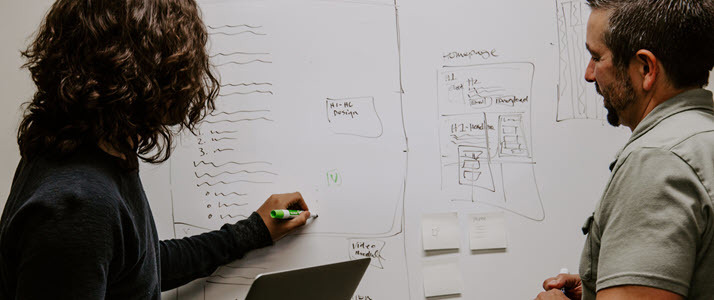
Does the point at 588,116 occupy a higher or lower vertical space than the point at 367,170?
higher

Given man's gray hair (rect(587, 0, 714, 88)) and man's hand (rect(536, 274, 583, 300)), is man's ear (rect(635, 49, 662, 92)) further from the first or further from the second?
man's hand (rect(536, 274, 583, 300))

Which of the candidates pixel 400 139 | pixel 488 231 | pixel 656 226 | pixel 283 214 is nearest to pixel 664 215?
pixel 656 226

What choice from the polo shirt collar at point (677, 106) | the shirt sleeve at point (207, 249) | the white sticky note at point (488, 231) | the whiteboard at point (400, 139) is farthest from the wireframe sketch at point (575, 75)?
the shirt sleeve at point (207, 249)

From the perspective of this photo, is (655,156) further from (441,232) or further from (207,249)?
(207,249)

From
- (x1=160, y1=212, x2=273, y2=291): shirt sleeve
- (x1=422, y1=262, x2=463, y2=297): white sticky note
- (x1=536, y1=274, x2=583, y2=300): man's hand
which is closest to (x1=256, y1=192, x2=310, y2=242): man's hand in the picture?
(x1=160, y1=212, x2=273, y2=291): shirt sleeve

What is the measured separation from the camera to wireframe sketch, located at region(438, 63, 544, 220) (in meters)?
1.54

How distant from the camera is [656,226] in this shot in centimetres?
88

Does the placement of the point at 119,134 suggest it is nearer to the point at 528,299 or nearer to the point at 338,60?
the point at 338,60

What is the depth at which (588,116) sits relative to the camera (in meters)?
1.55

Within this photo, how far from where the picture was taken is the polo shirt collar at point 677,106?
0.99m

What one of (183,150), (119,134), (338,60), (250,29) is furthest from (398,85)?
(119,134)

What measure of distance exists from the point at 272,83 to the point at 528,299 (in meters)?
0.90

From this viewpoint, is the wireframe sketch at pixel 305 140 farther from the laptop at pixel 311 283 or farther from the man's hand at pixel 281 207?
the laptop at pixel 311 283

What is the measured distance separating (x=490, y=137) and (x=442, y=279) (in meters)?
0.40
